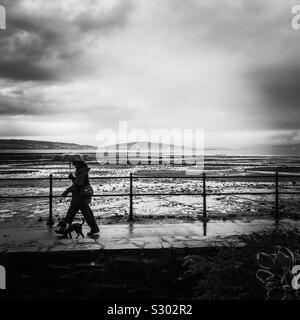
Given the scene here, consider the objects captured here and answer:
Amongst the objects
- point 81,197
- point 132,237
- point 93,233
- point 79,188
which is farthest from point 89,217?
point 132,237

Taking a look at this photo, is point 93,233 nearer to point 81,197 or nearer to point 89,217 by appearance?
point 89,217

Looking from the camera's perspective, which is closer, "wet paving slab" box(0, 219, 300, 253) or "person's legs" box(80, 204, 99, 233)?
"wet paving slab" box(0, 219, 300, 253)

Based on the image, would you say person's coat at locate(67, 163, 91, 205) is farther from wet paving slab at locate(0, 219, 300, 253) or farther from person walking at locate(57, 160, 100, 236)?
wet paving slab at locate(0, 219, 300, 253)

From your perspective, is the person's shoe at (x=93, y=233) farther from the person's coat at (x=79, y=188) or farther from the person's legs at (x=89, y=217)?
the person's coat at (x=79, y=188)

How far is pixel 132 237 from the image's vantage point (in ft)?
18.6

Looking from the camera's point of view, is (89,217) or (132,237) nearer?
(132,237)

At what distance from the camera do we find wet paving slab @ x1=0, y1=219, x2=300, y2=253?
188 inches

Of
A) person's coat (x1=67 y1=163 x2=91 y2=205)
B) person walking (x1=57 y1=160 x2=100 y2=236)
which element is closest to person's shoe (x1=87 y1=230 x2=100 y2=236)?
person walking (x1=57 y1=160 x2=100 y2=236)

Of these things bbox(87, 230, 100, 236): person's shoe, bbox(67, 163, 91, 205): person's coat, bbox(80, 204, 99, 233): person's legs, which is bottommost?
bbox(87, 230, 100, 236): person's shoe

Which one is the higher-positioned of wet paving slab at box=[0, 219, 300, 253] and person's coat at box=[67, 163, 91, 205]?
person's coat at box=[67, 163, 91, 205]

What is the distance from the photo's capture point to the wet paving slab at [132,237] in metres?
4.77

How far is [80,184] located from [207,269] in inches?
120
